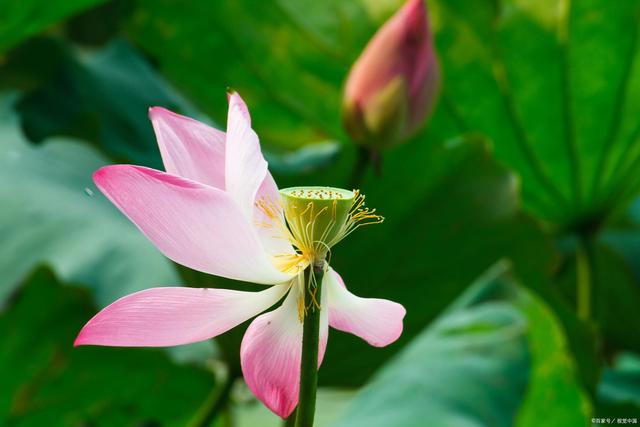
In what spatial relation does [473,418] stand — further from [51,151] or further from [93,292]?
[51,151]

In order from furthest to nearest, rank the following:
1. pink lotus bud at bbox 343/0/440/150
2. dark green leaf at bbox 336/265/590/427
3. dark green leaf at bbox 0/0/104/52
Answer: dark green leaf at bbox 0/0/104/52
pink lotus bud at bbox 343/0/440/150
dark green leaf at bbox 336/265/590/427

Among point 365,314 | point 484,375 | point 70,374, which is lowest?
point 70,374

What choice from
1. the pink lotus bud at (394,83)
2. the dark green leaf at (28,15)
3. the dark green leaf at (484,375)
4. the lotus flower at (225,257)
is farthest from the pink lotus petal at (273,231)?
the dark green leaf at (28,15)

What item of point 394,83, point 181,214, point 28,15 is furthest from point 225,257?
point 28,15

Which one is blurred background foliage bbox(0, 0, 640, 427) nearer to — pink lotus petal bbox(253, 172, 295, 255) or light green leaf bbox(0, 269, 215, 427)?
light green leaf bbox(0, 269, 215, 427)

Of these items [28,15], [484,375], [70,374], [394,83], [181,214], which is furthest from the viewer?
[70,374]

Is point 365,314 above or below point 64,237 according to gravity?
above

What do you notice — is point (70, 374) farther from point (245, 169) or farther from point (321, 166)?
point (245, 169)

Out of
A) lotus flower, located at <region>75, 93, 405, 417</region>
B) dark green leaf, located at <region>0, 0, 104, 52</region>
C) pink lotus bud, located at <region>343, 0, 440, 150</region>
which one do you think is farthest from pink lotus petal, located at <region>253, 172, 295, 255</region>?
dark green leaf, located at <region>0, 0, 104, 52</region>
